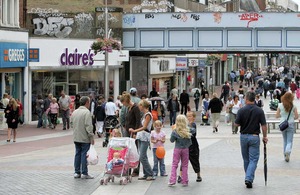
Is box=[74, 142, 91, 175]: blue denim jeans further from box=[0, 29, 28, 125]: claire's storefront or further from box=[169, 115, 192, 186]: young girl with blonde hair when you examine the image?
box=[0, 29, 28, 125]: claire's storefront

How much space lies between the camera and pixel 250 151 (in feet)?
44.0

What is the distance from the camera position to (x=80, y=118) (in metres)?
14.5

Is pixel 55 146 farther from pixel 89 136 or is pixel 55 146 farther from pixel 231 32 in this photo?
pixel 231 32

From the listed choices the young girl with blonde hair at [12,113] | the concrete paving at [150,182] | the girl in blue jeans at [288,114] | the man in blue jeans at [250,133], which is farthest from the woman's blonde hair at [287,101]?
the young girl with blonde hair at [12,113]

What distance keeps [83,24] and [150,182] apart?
29.9 metres

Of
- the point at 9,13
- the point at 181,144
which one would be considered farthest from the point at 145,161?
the point at 9,13

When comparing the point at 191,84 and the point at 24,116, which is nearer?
the point at 24,116

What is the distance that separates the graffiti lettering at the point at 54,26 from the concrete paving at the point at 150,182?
2096 cm

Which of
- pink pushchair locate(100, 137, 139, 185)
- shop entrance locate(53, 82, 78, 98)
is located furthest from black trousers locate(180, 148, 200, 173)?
shop entrance locate(53, 82, 78, 98)

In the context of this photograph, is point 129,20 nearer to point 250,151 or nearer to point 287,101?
point 287,101

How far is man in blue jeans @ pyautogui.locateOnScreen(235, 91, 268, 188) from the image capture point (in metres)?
13.3

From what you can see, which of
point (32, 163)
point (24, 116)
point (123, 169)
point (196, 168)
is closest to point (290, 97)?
point (196, 168)

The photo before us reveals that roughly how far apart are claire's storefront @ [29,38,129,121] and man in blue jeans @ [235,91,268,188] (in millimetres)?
22014

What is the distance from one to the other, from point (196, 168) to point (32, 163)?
502 cm
